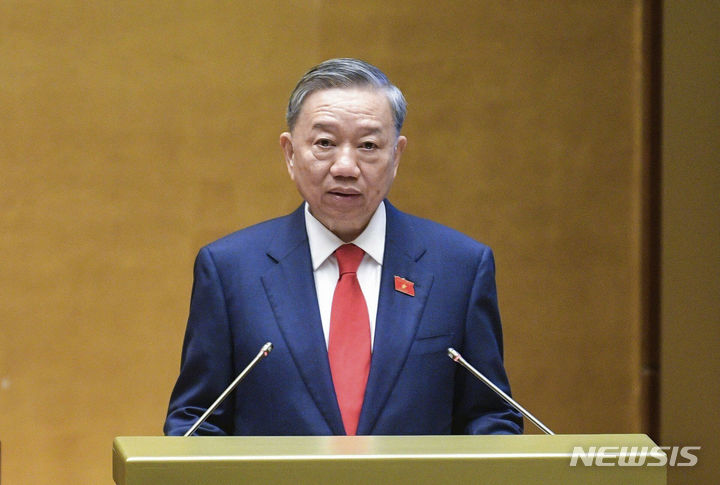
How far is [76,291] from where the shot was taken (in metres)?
3.18

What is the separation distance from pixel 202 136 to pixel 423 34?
702 mm

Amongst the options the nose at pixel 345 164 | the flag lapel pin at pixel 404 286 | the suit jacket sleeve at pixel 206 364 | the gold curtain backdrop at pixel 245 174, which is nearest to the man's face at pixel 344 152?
the nose at pixel 345 164

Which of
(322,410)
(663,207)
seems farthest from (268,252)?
(663,207)

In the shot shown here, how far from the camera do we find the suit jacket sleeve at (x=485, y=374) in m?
1.91

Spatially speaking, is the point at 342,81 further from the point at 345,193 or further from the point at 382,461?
the point at 382,461

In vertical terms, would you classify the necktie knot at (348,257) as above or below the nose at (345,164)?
below

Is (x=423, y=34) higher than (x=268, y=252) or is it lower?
higher

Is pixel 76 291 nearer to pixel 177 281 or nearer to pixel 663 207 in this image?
pixel 177 281

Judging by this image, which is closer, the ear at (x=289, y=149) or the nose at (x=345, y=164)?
the nose at (x=345, y=164)

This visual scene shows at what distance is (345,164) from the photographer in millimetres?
1922

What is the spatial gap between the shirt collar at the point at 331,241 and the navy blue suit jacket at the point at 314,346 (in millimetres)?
14

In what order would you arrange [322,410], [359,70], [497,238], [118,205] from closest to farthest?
[322,410], [359,70], [118,205], [497,238]

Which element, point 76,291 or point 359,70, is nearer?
point 359,70

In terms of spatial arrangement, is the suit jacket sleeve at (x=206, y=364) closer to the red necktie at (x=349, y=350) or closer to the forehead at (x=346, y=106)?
the red necktie at (x=349, y=350)
